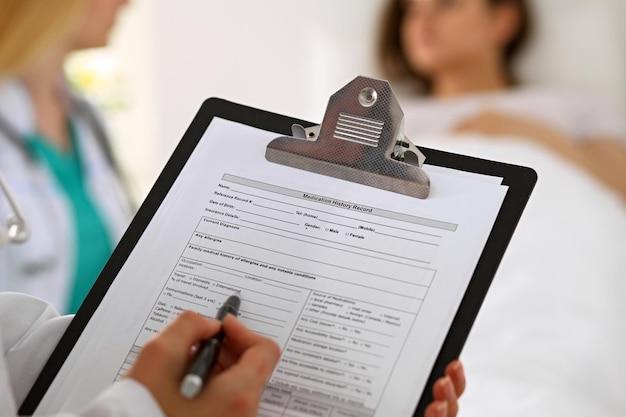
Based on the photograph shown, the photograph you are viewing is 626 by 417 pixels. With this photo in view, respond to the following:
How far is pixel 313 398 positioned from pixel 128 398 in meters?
0.15

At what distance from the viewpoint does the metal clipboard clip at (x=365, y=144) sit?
2.11ft

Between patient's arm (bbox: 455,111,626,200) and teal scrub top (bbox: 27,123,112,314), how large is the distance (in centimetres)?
82

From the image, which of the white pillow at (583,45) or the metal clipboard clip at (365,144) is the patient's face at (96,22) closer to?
the white pillow at (583,45)

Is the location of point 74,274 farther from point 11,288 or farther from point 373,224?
point 373,224

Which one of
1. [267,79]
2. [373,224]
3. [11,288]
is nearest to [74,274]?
[11,288]

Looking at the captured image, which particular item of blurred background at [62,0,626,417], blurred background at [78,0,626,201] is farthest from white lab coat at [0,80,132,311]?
blurred background at [78,0,626,201]

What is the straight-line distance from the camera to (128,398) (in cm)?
47

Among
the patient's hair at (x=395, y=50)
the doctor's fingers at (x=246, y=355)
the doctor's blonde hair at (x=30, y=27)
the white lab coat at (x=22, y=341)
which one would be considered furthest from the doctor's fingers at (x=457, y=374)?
the patient's hair at (x=395, y=50)

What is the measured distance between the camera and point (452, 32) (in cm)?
214

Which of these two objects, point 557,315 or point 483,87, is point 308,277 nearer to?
point 557,315

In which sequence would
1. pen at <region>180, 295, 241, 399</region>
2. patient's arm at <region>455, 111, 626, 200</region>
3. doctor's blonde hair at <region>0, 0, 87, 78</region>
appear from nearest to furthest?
pen at <region>180, 295, 241, 399</region> < doctor's blonde hair at <region>0, 0, 87, 78</region> < patient's arm at <region>455, 111, 626, 200</region>

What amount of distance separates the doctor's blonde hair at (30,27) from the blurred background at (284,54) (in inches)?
28.7

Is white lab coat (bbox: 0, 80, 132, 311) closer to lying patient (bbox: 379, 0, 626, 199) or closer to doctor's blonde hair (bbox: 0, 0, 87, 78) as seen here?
doctor's blonde hair (bbox: 0, 0, 87, 78)

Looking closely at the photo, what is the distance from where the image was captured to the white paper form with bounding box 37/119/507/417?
1.89 ft
